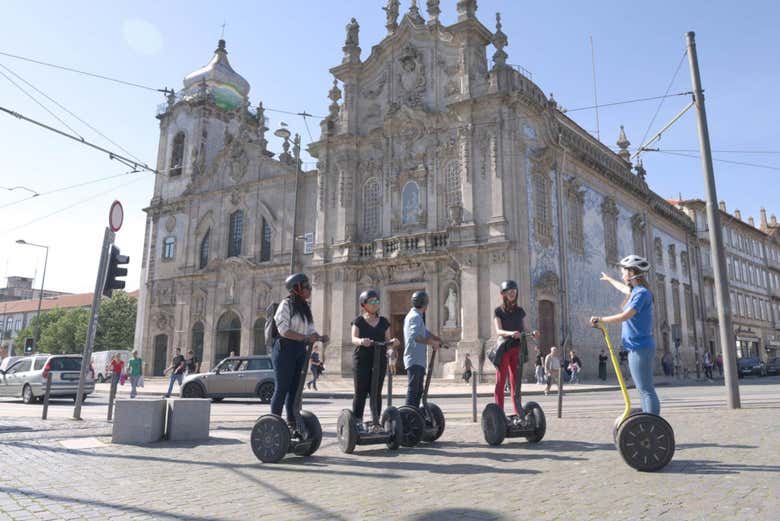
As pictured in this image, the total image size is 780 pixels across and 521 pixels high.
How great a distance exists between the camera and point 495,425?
6652 millimetres

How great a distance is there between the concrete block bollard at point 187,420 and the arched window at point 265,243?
1039 inches

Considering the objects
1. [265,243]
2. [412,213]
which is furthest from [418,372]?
[265,243]

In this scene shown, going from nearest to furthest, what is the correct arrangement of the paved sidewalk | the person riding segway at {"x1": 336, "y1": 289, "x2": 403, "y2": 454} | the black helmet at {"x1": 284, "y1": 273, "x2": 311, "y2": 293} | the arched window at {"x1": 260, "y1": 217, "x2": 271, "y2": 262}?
the black helmet at {"x1": 284, "y1": 273, "x2": 311, "y2": 293}
the person riding segway at {"x1": 336, "y1": 289, "x2": 403, "y2": 454}
the paved sidewalk
the arched window at {"x1": 260, "y1": 217, "x2": 271, "y2": 262}

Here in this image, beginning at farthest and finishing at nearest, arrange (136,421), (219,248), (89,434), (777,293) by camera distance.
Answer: (777,293) < (219,248) < (89,434) < (136,421)

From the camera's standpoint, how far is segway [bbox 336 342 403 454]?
6.39 m

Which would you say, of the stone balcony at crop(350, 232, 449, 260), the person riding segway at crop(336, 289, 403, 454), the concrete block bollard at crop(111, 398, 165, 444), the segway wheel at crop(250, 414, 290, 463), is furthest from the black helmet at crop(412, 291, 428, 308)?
the stone balcony at crop(350, 232, 449, 260)

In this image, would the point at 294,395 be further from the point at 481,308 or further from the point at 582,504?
the point at 481,308

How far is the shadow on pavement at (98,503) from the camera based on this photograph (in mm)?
3982

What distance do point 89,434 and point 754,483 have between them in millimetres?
8871

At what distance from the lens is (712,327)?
47406mm

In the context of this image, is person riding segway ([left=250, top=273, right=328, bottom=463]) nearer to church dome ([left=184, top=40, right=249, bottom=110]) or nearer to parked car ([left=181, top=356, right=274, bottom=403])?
parked car ([left=181, top=356, right=274, bottom=403])

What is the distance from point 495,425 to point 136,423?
16.6 feet

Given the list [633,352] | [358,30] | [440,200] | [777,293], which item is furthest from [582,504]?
[777,293]

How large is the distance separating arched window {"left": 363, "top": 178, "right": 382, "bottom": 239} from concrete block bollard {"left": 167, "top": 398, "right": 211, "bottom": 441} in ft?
69.4
